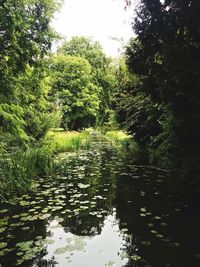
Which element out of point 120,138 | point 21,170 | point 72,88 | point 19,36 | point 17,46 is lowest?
point 120,138

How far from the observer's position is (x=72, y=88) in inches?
1292

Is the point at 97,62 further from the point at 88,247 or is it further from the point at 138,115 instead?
the point at 88,247

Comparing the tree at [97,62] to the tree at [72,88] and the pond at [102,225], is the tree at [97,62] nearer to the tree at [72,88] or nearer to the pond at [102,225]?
the tree at [72,88]

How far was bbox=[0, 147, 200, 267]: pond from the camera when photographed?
457 cm

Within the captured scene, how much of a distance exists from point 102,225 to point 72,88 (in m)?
27.9

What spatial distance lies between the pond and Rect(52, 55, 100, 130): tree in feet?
76.3

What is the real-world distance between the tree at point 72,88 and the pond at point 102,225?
2325 cm

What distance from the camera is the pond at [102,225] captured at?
4574 millimetres

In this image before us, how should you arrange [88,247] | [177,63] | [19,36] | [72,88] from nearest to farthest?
[88,247]
[177,63]
[19,36]
[72,88]

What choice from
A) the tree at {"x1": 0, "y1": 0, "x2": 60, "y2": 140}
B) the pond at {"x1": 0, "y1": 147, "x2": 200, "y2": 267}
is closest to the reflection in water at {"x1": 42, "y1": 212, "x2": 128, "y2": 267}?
the pond at {"x1": 0, "y1": 147, "x2": 200, "y2": 267}

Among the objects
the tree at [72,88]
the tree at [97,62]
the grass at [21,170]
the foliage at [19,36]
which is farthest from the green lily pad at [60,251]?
the tree at [97,62]

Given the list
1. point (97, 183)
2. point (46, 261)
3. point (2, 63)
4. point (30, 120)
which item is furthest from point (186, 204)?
point (30, 120)

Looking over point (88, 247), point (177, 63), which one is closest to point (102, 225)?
point (88, 247)

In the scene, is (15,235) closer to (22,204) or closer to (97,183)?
(22,204)
